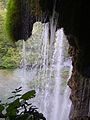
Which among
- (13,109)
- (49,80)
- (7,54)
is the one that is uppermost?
(13,109)

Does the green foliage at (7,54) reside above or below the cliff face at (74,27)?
below

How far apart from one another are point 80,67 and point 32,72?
10.5 ft

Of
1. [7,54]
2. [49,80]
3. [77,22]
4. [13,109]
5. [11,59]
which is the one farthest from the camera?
[7,54]

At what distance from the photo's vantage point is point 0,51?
22.4ft

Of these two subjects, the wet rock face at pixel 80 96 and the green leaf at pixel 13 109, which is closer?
the green leaf at pixel 13 109

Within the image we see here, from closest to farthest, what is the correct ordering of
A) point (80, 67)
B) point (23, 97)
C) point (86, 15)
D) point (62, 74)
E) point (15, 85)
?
point (23, 97) → point (86, 15) → point (80, 67) → point (62, 74) → point (15, 85)

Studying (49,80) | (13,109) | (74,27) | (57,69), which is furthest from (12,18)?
(57,69)

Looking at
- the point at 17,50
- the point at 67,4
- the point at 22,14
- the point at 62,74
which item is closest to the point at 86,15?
the point at 67,4

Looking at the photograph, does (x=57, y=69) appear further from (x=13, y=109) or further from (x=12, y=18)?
(x=13, y=109)

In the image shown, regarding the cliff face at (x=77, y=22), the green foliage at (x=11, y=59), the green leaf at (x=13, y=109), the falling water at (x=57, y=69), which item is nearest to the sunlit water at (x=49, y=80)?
the falling water at (x=57, y=69)

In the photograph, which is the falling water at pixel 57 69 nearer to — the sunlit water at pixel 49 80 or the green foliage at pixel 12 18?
the sunlit water at pixel 49 80

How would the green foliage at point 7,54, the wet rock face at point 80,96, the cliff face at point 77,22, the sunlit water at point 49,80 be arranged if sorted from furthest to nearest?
the green foliage at point 7,54 → the sunlit water at point 49,80 → the wet rock face at point 80,96 → the cliff face at point 77,22

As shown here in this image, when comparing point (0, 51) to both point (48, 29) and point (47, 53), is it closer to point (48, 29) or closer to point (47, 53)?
point (47, 53)

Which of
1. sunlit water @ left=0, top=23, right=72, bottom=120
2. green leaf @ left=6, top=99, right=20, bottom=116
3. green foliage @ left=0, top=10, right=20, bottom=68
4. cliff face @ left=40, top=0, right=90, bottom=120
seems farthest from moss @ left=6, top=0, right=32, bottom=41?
green foliage @ left=0, top=10, right=20, bottom=68
